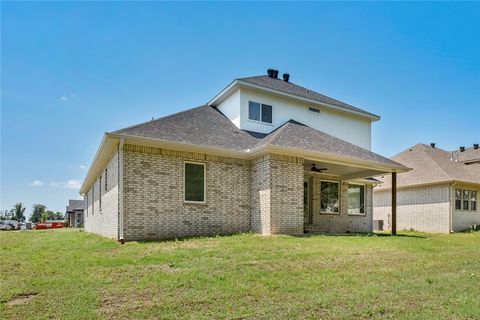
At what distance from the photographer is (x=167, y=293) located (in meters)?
4.84

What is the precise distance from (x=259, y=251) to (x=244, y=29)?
9117mm

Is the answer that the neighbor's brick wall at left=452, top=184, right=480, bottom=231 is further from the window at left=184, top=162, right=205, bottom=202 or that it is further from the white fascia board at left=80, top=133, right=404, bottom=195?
the window at left=184, top=162, right=205, bottom=202

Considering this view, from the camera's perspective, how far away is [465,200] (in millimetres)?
20906

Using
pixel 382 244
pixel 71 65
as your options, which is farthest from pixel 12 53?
pixel 382 244

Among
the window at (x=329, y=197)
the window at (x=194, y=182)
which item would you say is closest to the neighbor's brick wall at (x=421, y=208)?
the window at (x=329, y=197)

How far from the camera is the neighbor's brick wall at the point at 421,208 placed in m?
19.7

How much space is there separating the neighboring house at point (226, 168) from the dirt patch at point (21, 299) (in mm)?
5465

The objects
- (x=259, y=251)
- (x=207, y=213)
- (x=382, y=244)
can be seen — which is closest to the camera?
(x=259, y=251)

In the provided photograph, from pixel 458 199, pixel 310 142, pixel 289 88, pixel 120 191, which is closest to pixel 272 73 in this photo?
pixel 289 88

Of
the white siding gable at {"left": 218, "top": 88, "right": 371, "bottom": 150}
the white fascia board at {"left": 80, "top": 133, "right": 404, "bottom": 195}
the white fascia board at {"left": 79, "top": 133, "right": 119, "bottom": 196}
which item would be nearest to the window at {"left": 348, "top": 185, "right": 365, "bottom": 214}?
the white siding gable at {"left": 218, "top": 88, "right": 371, "bottom": 150}

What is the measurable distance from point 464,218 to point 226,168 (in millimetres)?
16673

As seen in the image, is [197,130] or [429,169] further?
[429,169]

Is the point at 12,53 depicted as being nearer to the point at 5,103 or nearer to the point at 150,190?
the point at 5,103

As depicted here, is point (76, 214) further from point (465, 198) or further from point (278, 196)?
point (465, 198)
